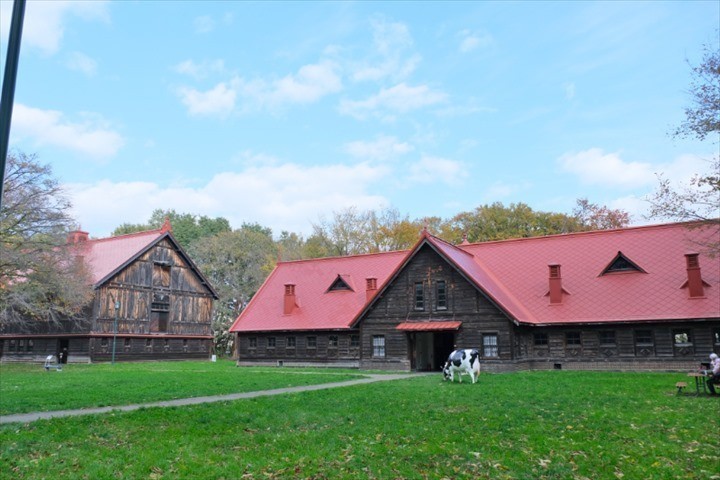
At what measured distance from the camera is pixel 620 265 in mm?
32094

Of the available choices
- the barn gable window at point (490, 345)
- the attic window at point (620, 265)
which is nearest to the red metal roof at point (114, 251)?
the barn gable window at point (490, 345)

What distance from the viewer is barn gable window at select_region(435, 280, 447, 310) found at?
32.5 m

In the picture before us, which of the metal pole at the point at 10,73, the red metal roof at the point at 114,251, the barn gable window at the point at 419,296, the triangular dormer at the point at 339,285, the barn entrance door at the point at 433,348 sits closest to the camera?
the metal pole at the point at 10,73

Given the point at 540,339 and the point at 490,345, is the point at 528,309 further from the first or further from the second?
the point at 490,345

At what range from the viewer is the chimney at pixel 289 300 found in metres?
40.2

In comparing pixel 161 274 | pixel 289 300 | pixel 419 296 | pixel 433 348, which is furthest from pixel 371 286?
pixel 161 274

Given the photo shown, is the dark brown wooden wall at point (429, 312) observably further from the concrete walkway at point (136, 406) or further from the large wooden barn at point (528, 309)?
the concrete walkway at point (136, 406)

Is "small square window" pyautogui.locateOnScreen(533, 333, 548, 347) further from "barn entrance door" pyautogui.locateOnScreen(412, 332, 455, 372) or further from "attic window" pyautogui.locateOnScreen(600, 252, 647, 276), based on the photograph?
"barn entrance door" pyautogui.locateOnScreen(412, 332, 455, 372)

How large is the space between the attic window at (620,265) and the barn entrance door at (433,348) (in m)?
9.79

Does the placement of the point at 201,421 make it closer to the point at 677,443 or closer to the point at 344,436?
the point at 344,436

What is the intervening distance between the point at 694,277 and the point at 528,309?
8405mm

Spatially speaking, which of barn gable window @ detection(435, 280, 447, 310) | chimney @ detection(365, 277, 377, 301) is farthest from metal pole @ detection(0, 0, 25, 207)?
chimney @ detection(365, 277, 377, 301)

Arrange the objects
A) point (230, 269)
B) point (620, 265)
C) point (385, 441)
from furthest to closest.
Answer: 1. point (230, 269)
2. point (620, 265)
3. point (385, 441)

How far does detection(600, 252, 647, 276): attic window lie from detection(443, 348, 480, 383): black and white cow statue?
44.1ft
